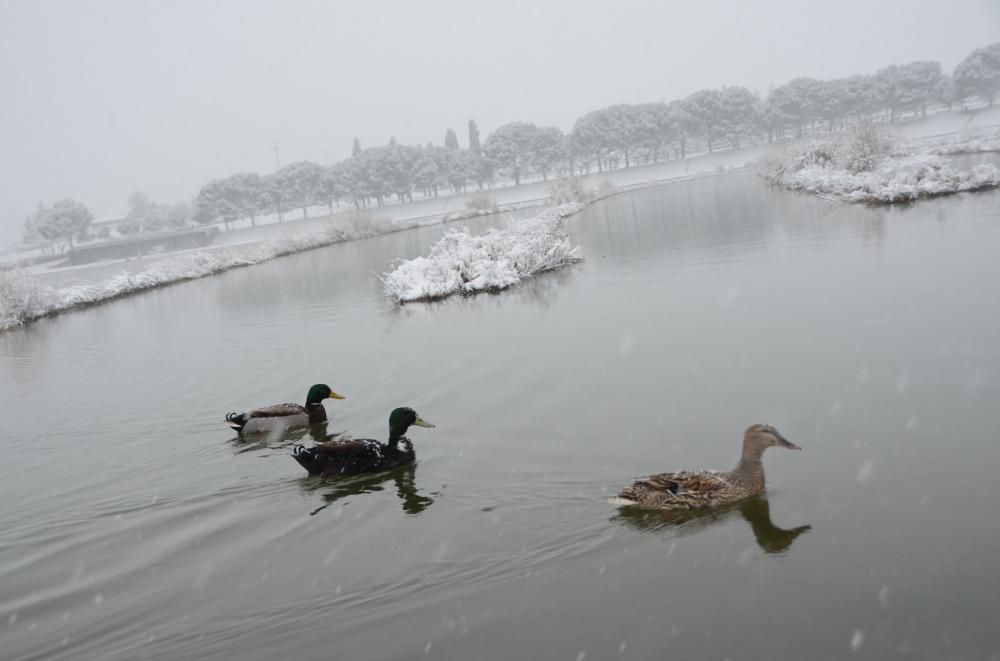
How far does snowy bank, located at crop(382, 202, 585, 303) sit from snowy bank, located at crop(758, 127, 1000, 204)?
11.7m

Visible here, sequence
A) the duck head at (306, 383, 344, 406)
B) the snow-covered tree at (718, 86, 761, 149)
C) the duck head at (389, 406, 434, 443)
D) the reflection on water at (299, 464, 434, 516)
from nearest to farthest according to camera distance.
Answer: the reflection on water at (299, 464, 434, 516) < the duck head at (389, 406, 434, 443) < the duck head at (306, 383, 344, 406) < the snow-covered tree at (718, 86, 761, 149)

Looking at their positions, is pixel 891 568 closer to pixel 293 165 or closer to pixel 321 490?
pixel 321 490

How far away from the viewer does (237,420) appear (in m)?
9.67

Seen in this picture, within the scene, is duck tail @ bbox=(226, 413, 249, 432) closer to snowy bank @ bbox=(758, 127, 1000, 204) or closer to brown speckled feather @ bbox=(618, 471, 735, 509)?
brown speckled feather @ bbox=(618, 471, 735, 509)

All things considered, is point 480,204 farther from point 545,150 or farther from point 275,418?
point 275,418

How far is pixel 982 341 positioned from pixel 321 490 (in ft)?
26.0

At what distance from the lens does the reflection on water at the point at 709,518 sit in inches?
218

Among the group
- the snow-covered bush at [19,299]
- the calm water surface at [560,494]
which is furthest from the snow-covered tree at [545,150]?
the calm water surface at [560,494]

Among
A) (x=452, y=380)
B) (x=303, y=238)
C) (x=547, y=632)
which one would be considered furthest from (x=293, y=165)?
(x=547, y=632)

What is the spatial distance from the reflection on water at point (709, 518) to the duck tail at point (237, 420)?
5.59 meters

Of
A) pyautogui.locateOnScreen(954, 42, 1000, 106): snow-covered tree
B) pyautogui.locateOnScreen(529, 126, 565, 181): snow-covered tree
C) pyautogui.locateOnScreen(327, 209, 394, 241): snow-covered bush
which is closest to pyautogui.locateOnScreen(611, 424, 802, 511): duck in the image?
pyautogui.locateOnScreen(327, 209, 394, 241): snow-covered bush

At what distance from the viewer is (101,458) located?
979 centimetres

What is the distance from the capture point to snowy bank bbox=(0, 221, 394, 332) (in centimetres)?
3039

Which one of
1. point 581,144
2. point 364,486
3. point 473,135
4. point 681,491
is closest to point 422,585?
point 681,491
